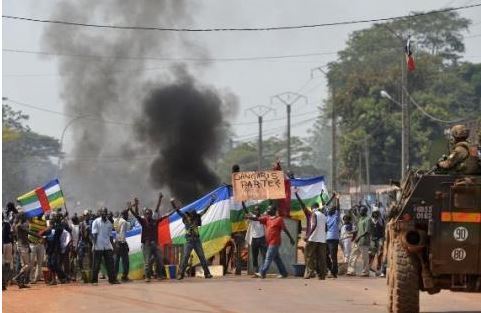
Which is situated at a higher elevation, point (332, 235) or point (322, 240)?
point (332, 235)

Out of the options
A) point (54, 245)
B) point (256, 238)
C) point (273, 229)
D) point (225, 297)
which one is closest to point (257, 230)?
point (256, 238)

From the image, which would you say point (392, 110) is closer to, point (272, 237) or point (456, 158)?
point (272, 237)

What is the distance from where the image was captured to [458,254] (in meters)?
11.7

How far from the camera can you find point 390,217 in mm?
12672

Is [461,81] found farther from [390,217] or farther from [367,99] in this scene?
[390,217]

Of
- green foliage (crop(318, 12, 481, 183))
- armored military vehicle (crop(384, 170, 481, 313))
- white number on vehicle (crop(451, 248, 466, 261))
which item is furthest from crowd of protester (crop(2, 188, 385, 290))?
green foliage (crop(318, 12, 481, 183))

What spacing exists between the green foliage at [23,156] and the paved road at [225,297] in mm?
61579

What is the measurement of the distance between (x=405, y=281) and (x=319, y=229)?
880 centimetres

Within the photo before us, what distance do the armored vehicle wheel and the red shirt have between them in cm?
891

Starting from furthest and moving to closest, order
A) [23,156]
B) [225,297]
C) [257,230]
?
[23,156] < [257,230] < [225,297]

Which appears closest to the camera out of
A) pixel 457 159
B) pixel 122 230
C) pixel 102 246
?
pixel 457 159

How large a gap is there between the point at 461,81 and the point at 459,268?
74734mm

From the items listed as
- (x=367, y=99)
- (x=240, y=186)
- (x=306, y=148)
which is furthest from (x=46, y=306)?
(x=306, y=148)

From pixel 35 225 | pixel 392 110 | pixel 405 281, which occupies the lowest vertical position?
pixel 405 281
